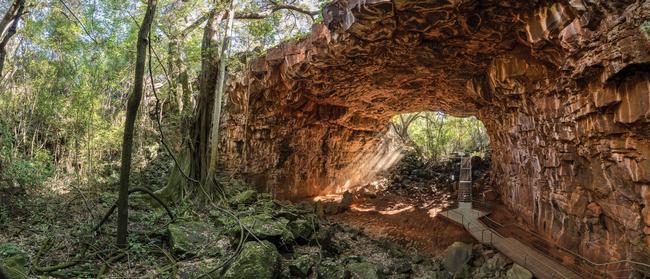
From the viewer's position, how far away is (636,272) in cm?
475

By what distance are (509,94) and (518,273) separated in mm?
4030

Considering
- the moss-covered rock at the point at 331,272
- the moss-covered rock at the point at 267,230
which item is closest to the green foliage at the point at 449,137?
the moss-covered rock at the point at 267,230

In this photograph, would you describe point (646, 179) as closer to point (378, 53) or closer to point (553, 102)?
point (553, 102)

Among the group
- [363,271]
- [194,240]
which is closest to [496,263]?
[363,271]

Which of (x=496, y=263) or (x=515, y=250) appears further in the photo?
(x=515, y=250)

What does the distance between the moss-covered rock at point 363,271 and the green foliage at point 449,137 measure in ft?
40.3

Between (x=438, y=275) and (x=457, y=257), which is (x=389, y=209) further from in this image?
(x=438, y=275)

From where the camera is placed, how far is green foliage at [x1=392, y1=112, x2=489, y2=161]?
59.1ft

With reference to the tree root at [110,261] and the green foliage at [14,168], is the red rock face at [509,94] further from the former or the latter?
the tree root at [110,261]

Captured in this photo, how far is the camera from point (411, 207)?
13.2 m

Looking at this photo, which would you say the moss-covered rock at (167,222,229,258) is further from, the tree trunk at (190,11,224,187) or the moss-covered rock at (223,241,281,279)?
the tree trunk at (190,11,224,187)

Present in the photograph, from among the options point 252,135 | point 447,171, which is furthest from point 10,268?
point 447,171

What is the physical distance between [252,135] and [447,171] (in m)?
9.54

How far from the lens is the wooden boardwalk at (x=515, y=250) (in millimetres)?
6094
